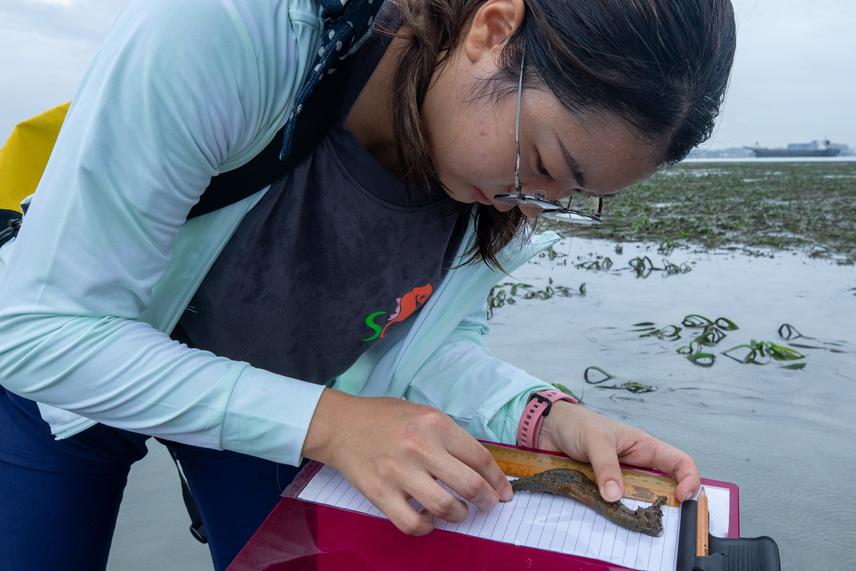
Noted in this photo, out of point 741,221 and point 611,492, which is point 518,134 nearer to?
point 611,492

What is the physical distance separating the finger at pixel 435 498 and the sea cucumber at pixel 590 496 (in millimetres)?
194

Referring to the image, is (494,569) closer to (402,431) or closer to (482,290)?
(402,431)

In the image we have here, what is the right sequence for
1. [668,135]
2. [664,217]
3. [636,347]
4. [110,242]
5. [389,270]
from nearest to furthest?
[110,242] → [668,135] → [389,270] → [636,347] → [664,217]

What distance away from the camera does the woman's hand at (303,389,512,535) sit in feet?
3.30

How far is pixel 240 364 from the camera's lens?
1062 mm

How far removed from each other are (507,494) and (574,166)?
0.54m

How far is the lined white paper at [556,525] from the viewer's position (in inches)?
39.7

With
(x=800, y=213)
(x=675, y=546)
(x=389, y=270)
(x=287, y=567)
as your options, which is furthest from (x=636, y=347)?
(x=800, y=213)

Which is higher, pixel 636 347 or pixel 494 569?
pixel 494 569

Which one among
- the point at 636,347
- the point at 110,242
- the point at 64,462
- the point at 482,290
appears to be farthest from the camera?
the point at 636,347

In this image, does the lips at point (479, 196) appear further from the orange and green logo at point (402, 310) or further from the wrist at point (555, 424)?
the wrist at point (555, 424)

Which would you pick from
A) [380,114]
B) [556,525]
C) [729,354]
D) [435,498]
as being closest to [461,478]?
[435,498]

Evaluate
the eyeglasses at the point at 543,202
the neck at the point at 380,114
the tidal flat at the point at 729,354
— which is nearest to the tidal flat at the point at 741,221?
the tidal flat at the point at 729,354

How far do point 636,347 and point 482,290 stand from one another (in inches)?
84.0
